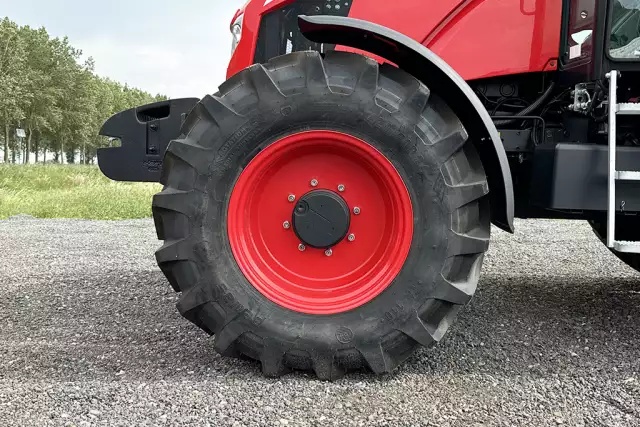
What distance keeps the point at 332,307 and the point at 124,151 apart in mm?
1503

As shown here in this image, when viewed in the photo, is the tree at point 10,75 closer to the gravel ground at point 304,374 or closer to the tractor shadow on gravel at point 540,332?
the gravel ground at point 304,374

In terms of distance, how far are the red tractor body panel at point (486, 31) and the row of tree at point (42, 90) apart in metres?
27.4

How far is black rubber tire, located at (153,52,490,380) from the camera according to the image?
97.0 inches

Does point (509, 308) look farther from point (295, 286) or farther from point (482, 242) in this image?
point (295, 286)

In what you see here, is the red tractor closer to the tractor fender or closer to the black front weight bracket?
the tractor fender

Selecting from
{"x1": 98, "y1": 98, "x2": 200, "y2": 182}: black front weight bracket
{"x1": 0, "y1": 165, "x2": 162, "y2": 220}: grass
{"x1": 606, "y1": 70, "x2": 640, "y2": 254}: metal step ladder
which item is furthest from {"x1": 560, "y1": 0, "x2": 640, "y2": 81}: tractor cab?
{"x1": 0, "y1": 165, "x2": 162, "y2": 220}: grass

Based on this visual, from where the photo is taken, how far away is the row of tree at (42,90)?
28016 mm

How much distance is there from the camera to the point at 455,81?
2463 mm

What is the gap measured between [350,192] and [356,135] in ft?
0.92

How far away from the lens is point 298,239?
2660 millimetres

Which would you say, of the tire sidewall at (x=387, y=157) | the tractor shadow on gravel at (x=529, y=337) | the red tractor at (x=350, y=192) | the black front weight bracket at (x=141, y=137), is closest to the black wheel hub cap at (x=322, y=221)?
the red tractor at (x=350, y=192)

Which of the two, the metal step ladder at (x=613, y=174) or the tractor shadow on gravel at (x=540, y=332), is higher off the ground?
the metal step ladder at (x=613, y=174)

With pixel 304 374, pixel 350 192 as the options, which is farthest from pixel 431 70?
pixel 304 374

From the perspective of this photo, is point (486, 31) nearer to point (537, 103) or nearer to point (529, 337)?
point (537, 103)
